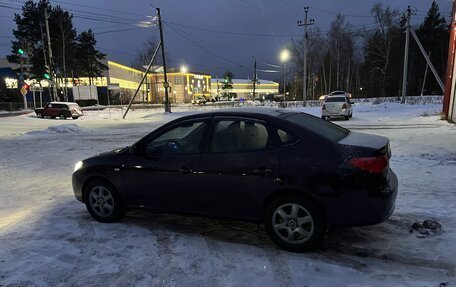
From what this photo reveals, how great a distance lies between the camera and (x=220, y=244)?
15.5ft

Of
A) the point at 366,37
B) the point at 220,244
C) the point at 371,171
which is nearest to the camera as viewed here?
the point at 371,171

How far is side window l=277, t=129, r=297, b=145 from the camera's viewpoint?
14.5 ft

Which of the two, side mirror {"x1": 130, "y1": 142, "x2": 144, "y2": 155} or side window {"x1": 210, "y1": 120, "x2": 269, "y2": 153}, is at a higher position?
side window {"x1": 210, "y1": 120, "x2": 269, "y2": 153}

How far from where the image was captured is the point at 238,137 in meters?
4.73

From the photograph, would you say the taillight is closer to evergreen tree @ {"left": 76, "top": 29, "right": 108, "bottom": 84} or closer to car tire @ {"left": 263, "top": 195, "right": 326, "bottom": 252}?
car tire @ {"left": 263, "top": 195, "right": 326, "bottom": 252}

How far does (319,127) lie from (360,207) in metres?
1.12

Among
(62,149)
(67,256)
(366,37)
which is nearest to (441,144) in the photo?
(67,256)

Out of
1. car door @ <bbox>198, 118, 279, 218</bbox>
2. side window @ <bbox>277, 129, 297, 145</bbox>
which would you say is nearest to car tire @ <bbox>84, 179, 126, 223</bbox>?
car door @ <bbox>198, 118, 279, 218</bbox>

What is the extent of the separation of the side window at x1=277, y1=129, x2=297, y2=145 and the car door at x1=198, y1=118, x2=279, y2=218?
0.42ft

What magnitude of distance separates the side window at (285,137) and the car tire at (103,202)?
244 cm

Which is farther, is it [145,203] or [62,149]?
[62,149]

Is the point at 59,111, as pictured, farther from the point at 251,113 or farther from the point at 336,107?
the point at 251,113

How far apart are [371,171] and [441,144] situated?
9.77 meters

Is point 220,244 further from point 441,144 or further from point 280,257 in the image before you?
point 441,144
